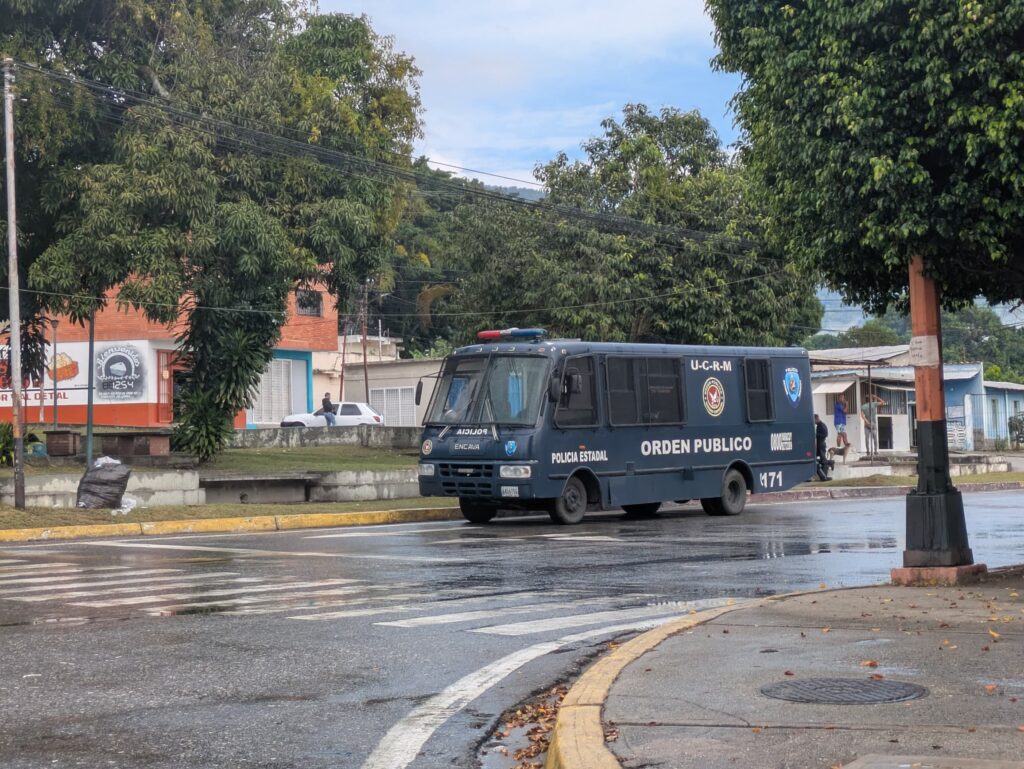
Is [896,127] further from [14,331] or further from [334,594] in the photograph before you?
[14,331]

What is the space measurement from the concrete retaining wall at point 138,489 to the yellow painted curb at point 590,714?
16.9m

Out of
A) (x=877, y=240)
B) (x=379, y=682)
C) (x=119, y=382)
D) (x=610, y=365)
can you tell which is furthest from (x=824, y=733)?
(x=119, y=382)

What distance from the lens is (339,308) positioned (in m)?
32.9

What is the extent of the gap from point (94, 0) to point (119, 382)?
2252cm

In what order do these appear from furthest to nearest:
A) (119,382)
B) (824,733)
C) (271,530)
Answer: (119,382) → (271,530) → (824,733)

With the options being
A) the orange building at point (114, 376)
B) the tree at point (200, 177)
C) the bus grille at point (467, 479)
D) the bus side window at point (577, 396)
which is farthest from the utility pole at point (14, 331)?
the orange building at point (114, 376)

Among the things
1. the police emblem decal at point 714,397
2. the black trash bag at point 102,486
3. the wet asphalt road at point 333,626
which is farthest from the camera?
the police emblem decal at point 714,397

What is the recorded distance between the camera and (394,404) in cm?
6147

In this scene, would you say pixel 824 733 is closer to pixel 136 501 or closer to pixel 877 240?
pixel 877 240

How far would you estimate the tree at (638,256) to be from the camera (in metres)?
39.8

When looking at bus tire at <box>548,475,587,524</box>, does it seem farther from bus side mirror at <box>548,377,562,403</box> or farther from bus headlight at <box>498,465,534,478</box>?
bus side mirror at <box>548,377,562,403</box>

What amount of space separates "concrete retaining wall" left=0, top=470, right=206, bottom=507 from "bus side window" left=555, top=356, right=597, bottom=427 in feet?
26.0

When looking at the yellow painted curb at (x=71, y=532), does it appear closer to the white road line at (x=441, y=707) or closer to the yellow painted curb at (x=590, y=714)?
the white road line at (x=441, y=707)

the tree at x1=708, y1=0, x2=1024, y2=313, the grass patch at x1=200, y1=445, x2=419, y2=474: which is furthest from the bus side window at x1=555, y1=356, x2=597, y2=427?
the tree at x1=708, y1=0, x2=1024, y2=313
